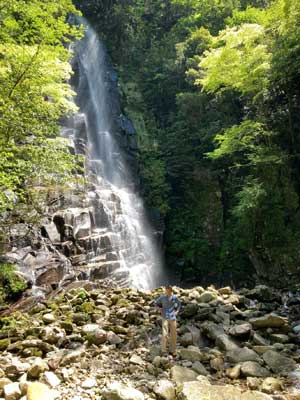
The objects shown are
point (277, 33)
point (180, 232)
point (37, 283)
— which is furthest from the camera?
point (180, 232)

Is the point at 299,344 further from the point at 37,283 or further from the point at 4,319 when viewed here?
the point at 37,283

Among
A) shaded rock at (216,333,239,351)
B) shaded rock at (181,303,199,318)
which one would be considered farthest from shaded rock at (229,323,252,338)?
shaded rock at (181,303,199,318)

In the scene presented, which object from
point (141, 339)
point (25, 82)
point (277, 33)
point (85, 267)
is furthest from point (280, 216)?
point (25, 82)

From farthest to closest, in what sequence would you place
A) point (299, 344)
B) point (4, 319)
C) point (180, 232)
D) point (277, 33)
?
1. point (180, 232)
2. point (277, 33)
3. point (4, 319)
4. point (299, 344)

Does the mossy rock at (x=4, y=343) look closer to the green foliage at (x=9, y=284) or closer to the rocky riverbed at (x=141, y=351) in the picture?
the rocky riverbed at (x=141, y=351)

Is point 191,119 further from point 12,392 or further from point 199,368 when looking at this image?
point 12,392

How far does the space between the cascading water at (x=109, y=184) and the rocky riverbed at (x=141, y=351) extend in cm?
575

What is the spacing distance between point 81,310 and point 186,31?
2625cm

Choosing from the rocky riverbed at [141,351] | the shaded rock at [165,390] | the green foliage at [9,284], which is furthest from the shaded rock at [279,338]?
the green foliage at [9,284]

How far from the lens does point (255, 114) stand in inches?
674

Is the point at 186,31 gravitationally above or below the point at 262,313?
above

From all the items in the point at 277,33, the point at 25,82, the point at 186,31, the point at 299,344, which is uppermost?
the point at 186,31

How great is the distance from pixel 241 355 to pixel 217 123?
16.3 m

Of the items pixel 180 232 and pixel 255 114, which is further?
pixel 180 232
